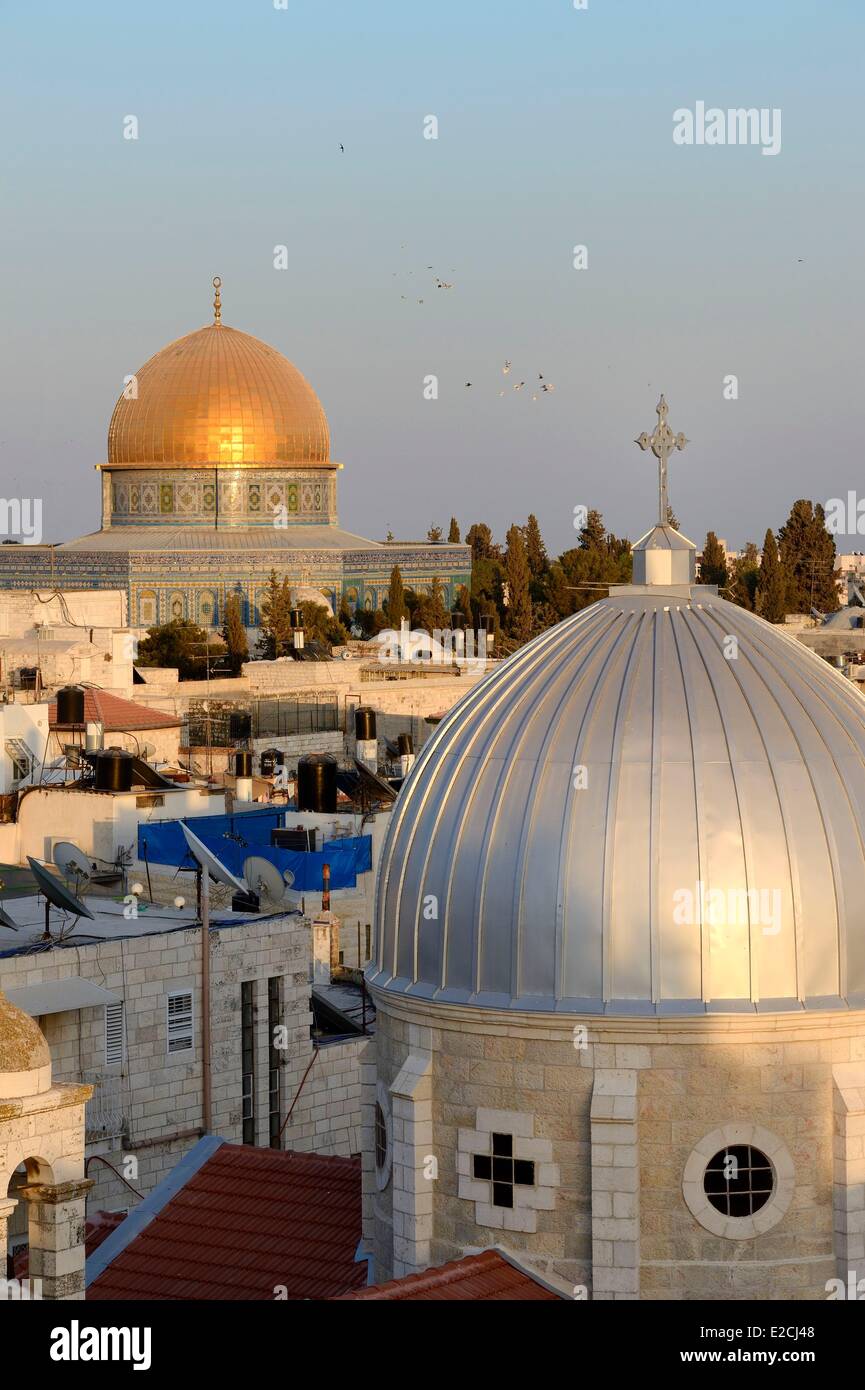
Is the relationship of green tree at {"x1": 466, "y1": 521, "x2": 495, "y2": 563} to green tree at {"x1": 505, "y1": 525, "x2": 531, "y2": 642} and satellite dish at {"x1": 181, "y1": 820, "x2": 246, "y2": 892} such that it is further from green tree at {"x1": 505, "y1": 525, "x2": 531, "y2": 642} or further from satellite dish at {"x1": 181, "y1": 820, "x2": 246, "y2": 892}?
satellite dish at {"x1": 181, "y1": 820, "x2": 246, "y2": 892}

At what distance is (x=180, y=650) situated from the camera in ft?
230

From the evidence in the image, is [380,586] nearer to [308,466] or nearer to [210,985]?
[308,466]

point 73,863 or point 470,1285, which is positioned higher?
point 73,863

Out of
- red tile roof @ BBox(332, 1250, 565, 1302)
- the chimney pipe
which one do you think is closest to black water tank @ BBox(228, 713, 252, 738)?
the chimney pipe

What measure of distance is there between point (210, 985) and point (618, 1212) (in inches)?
341

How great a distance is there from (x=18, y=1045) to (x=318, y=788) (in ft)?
70.7

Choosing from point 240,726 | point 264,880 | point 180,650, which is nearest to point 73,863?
point 264,880

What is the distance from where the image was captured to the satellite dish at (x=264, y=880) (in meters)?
25.9

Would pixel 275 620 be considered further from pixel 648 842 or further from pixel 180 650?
pixel 648 842

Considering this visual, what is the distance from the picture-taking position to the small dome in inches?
443

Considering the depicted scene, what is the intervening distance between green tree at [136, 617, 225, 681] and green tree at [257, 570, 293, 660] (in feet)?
4.55

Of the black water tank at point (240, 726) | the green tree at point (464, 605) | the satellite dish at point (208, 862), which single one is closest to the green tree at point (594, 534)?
the green tree at point (464, 605)

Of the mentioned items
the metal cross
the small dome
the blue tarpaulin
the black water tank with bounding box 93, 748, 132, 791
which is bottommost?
the blue tarpaulin

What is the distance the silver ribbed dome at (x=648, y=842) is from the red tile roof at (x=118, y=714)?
25.0 meters
